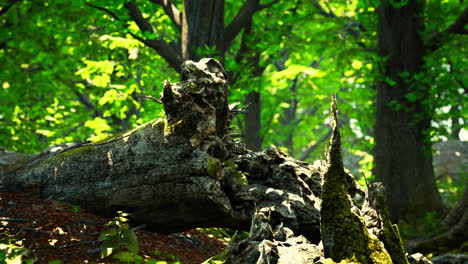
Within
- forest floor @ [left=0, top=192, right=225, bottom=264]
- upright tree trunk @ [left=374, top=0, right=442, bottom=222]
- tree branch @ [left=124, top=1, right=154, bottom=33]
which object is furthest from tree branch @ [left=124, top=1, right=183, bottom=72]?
upright tree trunk @ [left=374, top=0, right=442, bottom=222]

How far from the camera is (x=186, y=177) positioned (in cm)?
538

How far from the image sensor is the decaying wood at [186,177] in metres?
5.34

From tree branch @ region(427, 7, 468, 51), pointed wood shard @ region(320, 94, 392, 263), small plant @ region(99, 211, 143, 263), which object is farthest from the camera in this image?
tree branch @ region(427, 7, 468, 51)

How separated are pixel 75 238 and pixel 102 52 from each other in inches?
410

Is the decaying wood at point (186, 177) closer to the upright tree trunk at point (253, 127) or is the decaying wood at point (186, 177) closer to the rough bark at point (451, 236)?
the rough bark at point (451, 236)

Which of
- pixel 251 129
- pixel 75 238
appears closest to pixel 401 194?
pixel 251 129

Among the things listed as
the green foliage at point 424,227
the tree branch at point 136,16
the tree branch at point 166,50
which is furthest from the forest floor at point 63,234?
the green foliage at point 424,227

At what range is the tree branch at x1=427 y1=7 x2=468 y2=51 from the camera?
9795mm

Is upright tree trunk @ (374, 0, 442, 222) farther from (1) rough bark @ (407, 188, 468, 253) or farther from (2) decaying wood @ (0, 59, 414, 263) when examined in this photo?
(2) decaying wood @ (0, 59, 414, 263)

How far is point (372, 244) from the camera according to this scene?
4.19 m

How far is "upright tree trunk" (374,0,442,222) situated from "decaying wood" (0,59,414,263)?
6.00m

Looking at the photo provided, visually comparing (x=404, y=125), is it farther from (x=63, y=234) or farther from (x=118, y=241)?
(x=63, y=234)

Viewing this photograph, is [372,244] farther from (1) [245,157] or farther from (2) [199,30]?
(2) [199,30]

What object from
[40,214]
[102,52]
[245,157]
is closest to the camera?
[40,214]
